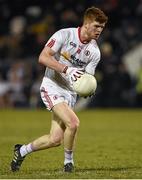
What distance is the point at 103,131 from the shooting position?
58.3 ft

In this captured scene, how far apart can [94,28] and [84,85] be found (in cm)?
79

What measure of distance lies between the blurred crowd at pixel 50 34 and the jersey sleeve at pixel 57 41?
1560cm

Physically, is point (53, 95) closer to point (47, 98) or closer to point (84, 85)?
point (47, 98)

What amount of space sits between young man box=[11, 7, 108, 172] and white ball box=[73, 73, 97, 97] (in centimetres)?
14

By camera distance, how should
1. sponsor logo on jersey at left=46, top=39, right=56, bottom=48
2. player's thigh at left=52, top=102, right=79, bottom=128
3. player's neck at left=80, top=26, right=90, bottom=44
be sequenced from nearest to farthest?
player's thigh at left=52, top=102, right=79, bottom=128 → sponsor logo on jersey at left=46, top=39, right=56, bottom=48 → player's neck at left=80, top=26, right=90, bottom=44

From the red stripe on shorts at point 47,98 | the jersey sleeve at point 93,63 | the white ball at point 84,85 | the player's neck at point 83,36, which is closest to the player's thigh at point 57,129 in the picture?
the red stripe on shorts at point 47,98

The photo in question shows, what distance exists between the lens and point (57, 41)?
31.5 ft

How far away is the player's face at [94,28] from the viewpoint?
9.47 m

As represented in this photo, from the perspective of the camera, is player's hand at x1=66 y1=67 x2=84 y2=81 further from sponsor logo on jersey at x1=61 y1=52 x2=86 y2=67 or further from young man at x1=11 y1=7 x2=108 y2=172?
sponsor logo on jersey at x1=61 y1=52 x2=86 y2=67

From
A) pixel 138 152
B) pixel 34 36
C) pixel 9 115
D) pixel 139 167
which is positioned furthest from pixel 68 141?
pixel 34 36

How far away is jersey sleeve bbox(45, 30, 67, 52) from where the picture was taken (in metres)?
9.58

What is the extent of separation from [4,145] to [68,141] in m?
4.76

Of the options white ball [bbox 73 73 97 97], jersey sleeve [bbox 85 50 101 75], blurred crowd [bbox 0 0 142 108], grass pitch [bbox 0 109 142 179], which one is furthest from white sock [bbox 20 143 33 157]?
blurred crowd [bbox 0 0 142 108]

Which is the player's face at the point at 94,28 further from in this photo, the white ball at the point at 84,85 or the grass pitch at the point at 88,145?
the grass pitch at the point at 88,145
